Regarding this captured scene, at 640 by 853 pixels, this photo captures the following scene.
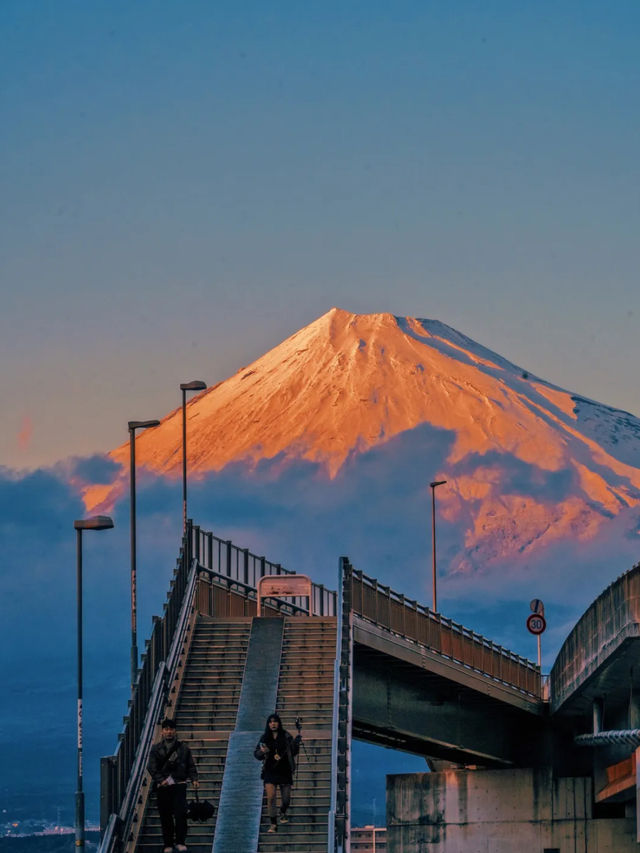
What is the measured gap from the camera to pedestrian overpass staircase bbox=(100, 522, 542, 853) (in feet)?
108

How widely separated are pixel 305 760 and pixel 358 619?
955 centimetres

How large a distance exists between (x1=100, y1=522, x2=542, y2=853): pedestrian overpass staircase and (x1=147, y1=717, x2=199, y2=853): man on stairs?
74.3 inches

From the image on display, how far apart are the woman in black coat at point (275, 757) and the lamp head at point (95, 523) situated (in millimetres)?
9893

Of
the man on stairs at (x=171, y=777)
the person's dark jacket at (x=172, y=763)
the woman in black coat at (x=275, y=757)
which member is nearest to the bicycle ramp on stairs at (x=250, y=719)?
the woman in black coat at (x=275, y=757)

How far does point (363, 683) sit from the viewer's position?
49.5 meters

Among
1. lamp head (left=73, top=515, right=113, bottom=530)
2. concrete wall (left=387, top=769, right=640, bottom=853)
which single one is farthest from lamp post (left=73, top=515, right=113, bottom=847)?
concrete wall (left=387, top=769, right=640, bottom=853)

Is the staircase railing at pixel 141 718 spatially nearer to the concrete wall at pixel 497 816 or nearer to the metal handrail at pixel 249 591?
the metal handrail at pixel 249 591

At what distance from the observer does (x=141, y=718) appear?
35.8 meters

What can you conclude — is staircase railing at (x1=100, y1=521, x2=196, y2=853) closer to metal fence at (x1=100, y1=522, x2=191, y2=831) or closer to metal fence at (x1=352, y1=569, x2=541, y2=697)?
metal fence at (x1=100, y1=522, x2=191, y2=831)

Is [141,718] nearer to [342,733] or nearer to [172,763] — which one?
[342,733]

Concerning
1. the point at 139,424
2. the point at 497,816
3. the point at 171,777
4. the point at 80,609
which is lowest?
the point at 497,816

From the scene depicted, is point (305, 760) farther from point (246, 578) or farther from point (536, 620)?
point (536, 620)

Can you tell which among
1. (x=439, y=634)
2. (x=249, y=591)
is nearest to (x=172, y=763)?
(x=249, y=591)

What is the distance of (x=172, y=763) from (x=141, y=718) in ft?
21.0
